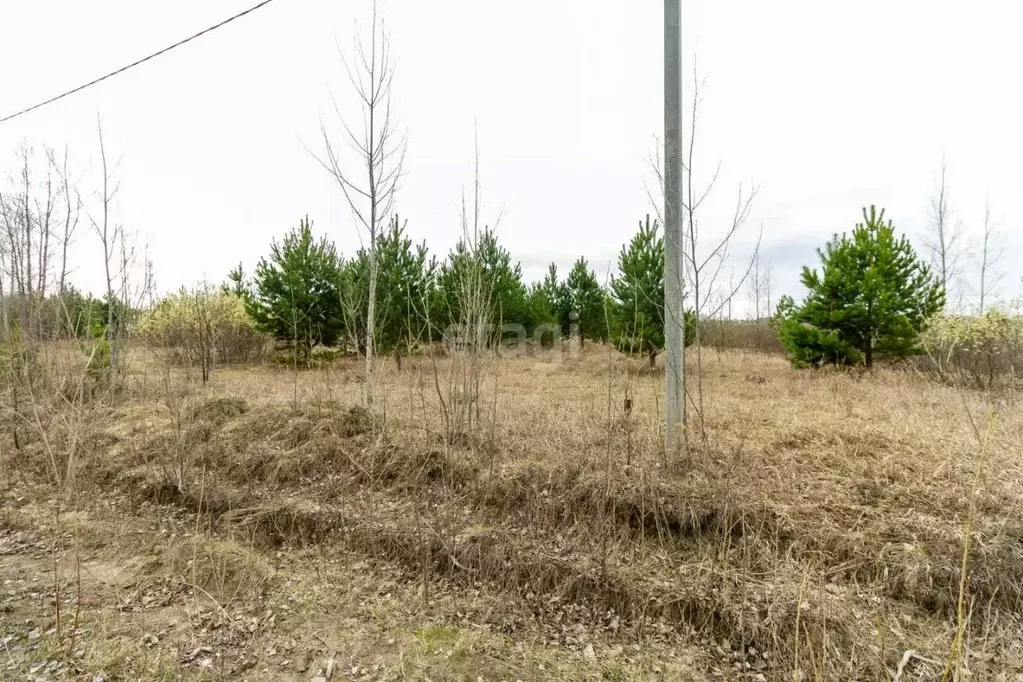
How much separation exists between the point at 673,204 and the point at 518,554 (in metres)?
3.16

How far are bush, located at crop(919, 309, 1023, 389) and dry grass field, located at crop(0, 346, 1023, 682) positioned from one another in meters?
3.31

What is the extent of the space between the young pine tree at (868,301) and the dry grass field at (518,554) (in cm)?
584

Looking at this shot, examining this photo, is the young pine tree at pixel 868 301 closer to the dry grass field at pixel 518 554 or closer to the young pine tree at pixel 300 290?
the dry grass field at pixel 518 554

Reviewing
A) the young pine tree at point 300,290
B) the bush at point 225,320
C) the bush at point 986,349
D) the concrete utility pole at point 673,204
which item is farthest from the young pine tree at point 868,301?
the bush at point 225,320

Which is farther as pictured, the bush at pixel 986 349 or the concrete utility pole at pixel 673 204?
the bush at pixel 986 349

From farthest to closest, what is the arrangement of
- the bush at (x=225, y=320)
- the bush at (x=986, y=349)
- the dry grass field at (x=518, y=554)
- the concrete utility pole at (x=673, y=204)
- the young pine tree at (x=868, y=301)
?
the bush at (x=225, y=320), the young pine tree at (x=868, y=301), the bush at (x=986, y=349), the concrete utility pole at (x=673, y=204), the dry grass field at (x=518, y=554)

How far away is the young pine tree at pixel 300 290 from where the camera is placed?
44.6ft

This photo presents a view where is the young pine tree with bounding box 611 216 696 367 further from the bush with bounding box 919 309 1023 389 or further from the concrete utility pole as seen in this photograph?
the concrete utility pole

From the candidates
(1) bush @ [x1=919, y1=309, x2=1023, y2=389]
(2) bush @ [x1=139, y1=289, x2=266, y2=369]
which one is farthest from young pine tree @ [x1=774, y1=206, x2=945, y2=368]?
(2) bush @ [x1=139, y1=289, x2=266, y2=369]

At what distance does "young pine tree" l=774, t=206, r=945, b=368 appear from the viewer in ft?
33.7

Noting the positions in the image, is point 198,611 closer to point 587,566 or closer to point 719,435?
point 587,566

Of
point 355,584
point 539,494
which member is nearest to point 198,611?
point 355,584

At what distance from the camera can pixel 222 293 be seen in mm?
17125

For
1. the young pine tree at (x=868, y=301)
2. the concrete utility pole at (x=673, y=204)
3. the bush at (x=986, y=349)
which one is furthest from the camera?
the young pine tree at (x=868, y=301)
